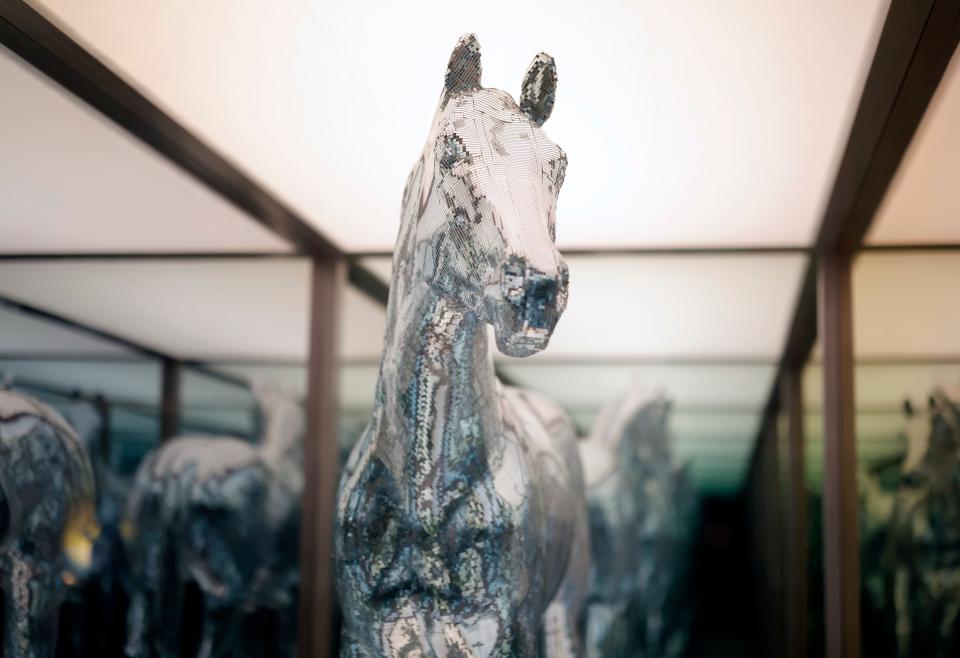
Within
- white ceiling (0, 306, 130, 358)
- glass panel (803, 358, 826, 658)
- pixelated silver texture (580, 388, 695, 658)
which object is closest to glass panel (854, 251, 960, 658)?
glass panel (803, 358, 826, 658)

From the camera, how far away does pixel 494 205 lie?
1517 millimetres

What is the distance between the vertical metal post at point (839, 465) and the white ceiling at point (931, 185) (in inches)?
10.1

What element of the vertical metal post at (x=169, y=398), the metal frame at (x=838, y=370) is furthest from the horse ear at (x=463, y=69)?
the vertical metal post at (x=169, y=398)

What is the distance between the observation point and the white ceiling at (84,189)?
225cm

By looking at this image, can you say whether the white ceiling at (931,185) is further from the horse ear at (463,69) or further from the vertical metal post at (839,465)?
the horse ear at (463,69)

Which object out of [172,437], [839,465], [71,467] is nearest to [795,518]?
[839,465]

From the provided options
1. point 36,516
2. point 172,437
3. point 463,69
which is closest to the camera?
point 463,69

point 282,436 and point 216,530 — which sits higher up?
point 282,436

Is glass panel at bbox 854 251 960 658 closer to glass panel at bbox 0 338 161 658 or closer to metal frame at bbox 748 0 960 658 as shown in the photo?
metal frame at bbox 748 0 960 658

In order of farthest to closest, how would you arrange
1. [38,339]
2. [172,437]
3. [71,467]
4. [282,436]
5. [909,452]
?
[282,436]
[909,452]
[172,437]
[71,467]
[38,339]

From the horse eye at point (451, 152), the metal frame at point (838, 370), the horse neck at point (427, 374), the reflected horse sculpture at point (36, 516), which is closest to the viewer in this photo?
the horse eye at point (451, 152)

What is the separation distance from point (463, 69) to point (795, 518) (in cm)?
240

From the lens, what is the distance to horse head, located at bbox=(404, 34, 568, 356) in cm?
142

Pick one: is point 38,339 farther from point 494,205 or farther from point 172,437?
point 494,205
